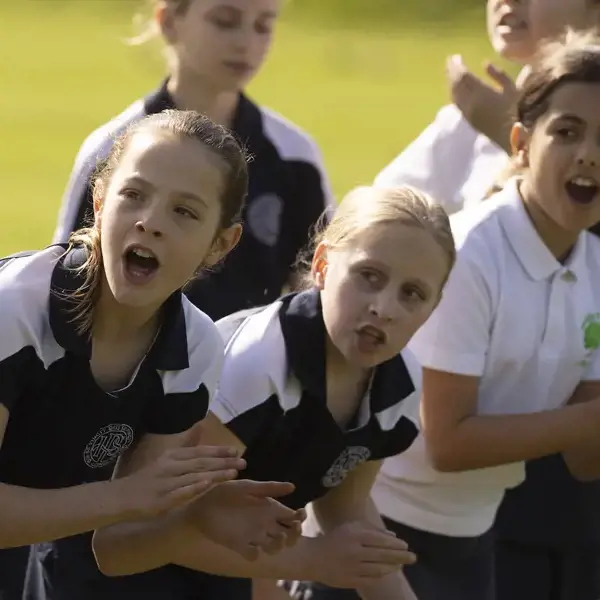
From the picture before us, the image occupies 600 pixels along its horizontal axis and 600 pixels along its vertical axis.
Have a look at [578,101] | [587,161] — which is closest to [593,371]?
[587,161]

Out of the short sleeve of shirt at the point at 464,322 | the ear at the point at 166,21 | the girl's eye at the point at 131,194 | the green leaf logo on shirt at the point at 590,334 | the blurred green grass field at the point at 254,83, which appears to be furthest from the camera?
the blurred green grass field at the point at 254,83

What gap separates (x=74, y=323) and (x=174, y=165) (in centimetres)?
30

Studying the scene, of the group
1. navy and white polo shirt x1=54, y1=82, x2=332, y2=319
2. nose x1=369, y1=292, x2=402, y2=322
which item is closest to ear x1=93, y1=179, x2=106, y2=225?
nose x1=369, y1=292, x2=402, y2=322

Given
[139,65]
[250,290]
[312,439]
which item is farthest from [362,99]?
[312,439]

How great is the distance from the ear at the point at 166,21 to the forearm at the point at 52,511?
1.67m

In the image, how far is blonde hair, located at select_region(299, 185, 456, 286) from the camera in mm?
2344

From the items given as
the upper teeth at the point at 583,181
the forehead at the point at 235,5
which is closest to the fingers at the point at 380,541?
the upper teeth at the point at 583,181

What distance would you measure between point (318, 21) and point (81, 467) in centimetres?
1093

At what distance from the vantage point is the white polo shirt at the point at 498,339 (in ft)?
8.57

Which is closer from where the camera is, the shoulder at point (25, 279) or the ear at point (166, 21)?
the shoulder at point (25, 279)

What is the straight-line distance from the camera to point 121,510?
2.00m

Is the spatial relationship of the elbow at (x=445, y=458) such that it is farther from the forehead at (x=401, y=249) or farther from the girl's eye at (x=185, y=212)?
the girl's eye at (x=185, y=212)

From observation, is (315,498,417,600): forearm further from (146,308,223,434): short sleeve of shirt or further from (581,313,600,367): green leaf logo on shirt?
(581,313,600,367): green leaf logo on shirt

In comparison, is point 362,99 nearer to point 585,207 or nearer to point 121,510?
point 585,207
